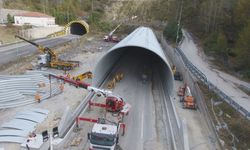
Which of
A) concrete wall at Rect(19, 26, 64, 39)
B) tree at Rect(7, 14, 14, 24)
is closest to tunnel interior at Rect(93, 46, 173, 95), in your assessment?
concrete wall at Rect(19, 26, 64, 39)

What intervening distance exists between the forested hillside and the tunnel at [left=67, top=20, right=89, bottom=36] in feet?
14.9

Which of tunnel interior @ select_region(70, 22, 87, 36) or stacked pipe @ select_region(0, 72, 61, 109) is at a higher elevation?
tunnel interior @ select_region(70, 22, 87, 36)

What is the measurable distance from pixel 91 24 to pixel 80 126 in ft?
235

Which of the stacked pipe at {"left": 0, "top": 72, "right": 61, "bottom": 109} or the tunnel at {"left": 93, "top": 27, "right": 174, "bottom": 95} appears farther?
the tunnel at {"left": 93, "top": 27, "right": 174, "bottom": 95}

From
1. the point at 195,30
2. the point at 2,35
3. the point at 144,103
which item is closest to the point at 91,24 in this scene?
the point at 195,30

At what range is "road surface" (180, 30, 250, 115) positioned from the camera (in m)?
27.1

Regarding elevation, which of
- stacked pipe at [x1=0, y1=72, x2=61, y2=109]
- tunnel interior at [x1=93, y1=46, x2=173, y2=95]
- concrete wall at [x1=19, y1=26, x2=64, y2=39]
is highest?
concrete wall at [x1=19, y1=26, x2=64, y2=39]

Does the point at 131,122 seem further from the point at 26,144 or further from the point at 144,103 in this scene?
the point at 26,144

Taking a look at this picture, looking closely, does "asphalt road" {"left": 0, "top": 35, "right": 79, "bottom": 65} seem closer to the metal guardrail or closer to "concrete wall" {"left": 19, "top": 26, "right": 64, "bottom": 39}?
"concrete wall" {"left": 19, "top": 26, "right": 64, "bottom": 39}

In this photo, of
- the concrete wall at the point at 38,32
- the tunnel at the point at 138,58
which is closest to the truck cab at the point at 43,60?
the tunnel at the point at 138,58

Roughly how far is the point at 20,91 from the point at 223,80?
71.4 feet

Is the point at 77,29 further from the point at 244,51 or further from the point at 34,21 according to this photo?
the point at 244,51

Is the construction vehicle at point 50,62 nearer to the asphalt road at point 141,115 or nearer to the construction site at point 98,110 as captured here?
the construction site at point 98,110

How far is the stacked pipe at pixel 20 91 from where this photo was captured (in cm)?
2289
